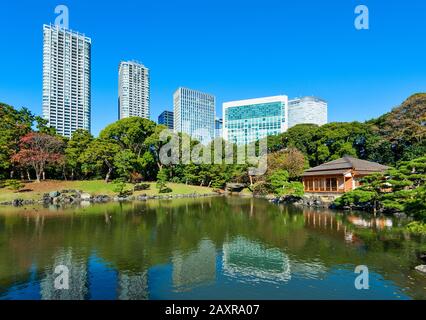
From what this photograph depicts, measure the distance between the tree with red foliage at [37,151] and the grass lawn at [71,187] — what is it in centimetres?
278

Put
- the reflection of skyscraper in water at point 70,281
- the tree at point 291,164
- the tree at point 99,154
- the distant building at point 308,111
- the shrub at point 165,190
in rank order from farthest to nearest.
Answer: the distant building at point 308,111
the shrub at point 165,190
the tree at point 99,154
the tree at point 291,164
the reflection of skyscraper in water at point 70,281

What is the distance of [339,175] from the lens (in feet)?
102

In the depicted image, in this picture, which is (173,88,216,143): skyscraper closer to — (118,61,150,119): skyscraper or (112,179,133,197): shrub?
(118,61,150,119): skyscraper

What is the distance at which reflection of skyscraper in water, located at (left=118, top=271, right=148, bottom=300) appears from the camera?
325 inches

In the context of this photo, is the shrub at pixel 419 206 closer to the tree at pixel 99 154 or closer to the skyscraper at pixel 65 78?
the tree at pixel 99 154

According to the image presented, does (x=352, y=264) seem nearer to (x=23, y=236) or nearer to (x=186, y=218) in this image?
(x=186, y=218)

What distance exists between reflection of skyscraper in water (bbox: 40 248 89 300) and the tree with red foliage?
31.9 m

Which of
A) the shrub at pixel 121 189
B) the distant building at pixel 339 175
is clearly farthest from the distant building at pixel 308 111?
the shrub at pixel 121 189

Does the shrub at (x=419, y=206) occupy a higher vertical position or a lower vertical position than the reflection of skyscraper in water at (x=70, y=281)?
higher

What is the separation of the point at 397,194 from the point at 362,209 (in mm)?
5696

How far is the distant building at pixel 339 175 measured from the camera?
3051cm

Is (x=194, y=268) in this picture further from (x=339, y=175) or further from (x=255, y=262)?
(x=339, y=175)
